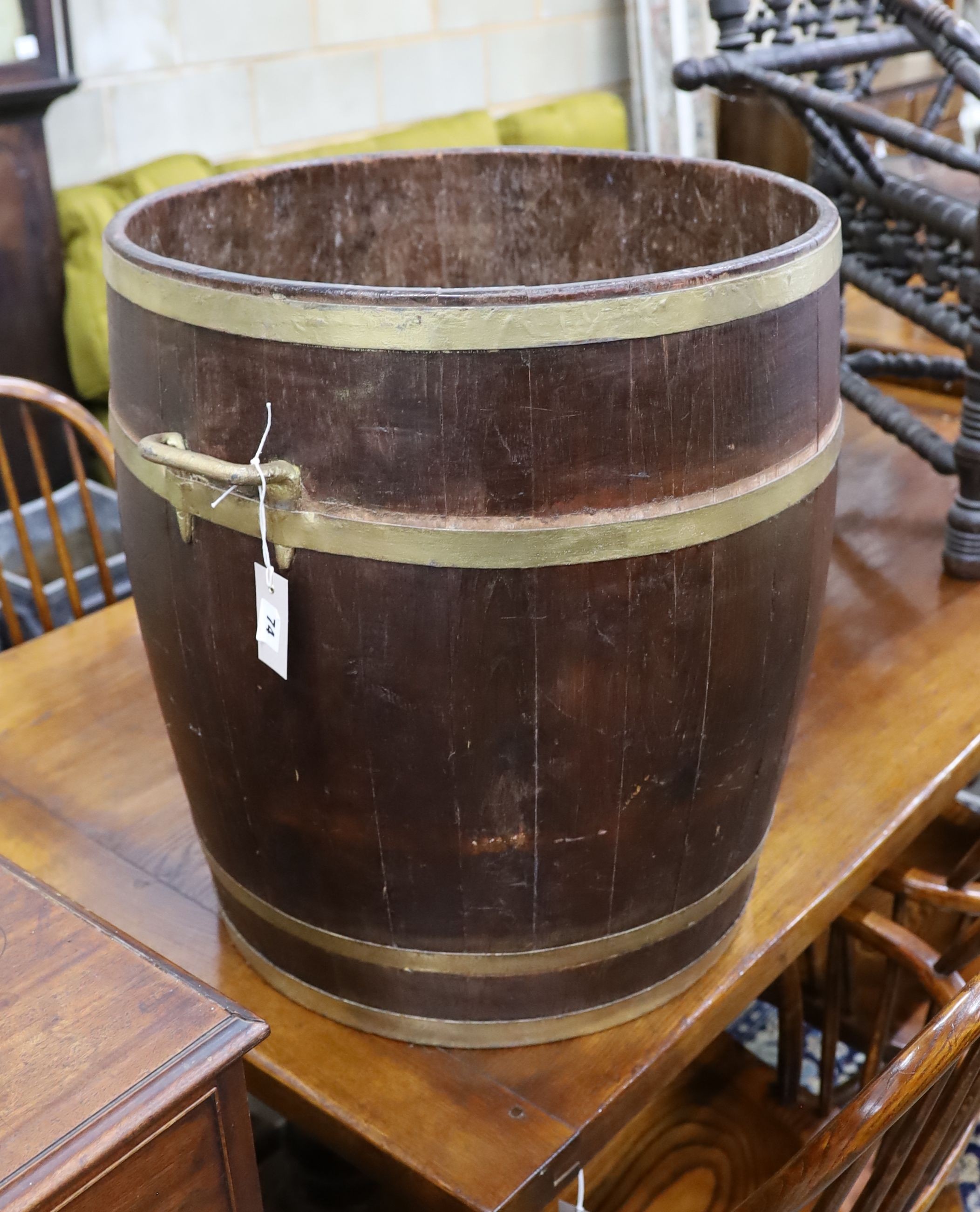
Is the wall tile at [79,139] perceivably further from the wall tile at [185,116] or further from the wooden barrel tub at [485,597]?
the wooden barrel tub at [485,597]

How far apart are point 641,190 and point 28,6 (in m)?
1.46

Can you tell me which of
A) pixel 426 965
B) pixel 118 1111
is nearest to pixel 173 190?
pixel 426 965

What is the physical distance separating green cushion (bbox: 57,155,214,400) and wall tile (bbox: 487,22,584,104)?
125cm

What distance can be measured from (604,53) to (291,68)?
1.18 meters

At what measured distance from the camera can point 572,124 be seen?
11.4ft

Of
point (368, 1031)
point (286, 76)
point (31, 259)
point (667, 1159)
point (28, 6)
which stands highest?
point (28, 6)

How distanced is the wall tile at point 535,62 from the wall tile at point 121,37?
1.03 metres

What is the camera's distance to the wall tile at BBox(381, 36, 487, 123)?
10.6 ft

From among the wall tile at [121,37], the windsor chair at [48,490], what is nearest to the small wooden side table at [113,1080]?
the windsor chair at [48,490]

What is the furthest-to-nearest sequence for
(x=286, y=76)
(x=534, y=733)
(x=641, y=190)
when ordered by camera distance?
(x=286, y=76) → (x=641, y=190) → (x=534, y=733)

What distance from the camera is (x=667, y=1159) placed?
1.29m

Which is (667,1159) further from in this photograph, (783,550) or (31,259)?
(31,259)

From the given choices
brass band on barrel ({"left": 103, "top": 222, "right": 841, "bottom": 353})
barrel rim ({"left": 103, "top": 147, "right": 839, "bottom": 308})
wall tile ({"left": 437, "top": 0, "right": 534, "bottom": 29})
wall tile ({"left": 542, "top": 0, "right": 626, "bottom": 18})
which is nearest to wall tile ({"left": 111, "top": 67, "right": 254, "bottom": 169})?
wall tile ({"left": 437, "top": 0, "right": 534, "bottom": 29})

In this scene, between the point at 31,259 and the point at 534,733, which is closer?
the point at 534,733
